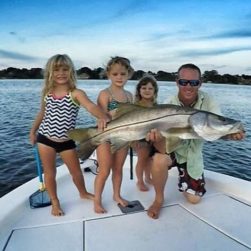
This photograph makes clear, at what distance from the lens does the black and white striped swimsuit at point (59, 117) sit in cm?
310

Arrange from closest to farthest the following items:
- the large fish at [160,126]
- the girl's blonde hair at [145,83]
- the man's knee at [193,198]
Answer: the large fish at [160,126] < the man's knee at [193,198] < the girl's blonde hair at [145,83]

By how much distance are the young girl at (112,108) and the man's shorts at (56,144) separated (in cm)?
30

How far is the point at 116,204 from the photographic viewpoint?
3367mm

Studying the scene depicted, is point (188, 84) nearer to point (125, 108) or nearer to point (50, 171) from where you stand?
point (125, 108)

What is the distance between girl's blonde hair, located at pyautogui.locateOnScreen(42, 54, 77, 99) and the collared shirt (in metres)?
1.00

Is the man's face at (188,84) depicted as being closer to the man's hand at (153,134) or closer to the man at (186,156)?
the man at (186,156)

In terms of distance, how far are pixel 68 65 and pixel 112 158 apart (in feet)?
3.19

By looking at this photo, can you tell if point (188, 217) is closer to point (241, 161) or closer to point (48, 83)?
point (48, 83)

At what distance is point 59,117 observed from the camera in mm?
3096

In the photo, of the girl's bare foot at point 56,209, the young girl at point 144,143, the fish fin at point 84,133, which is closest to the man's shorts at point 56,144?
the fish fin at point 84,133

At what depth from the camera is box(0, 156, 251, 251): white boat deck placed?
264cm

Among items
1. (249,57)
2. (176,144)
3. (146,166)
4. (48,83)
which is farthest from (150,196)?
(249,57)

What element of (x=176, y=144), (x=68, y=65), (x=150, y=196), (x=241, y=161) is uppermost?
(x=68, y=65)

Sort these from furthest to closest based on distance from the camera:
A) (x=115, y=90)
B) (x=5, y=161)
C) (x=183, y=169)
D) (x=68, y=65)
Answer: (x=5, y=161), (x=183, y=169), (x=115, y=90), (x=68, y=65)
